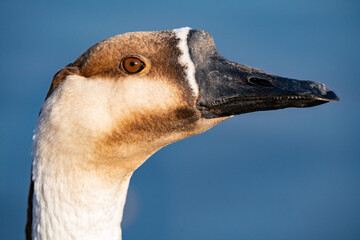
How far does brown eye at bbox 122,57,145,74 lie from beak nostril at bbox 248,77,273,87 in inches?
17.5

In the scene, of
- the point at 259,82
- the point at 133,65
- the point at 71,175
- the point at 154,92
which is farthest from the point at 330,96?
the point at 71,175

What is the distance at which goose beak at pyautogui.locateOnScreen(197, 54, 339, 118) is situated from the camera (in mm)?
1547

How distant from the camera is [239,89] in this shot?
1.62 m

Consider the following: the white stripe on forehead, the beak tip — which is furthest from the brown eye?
the beak tip

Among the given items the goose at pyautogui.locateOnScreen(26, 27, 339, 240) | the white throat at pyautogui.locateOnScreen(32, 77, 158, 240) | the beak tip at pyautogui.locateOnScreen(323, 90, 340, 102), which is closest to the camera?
the beak tip at pyautogui.locateOnScreen(323, 90, 340, 102)

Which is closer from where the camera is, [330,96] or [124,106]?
[330,96]

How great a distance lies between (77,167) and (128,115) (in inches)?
13.8

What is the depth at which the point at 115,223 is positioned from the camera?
204cm

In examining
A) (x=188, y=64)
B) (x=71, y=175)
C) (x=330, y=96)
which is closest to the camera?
(x=330, y=96)

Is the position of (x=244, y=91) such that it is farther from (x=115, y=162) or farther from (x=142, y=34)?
(x=115, y=162)

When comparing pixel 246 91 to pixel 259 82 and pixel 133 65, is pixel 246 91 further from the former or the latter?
pixel 133 65

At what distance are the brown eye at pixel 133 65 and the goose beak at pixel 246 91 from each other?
24cm

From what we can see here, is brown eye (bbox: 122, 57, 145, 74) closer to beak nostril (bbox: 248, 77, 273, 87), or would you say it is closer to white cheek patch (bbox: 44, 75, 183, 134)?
white cheek patch (bbox: 44, 75, 183, 134)

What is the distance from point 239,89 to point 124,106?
0.47 meters
